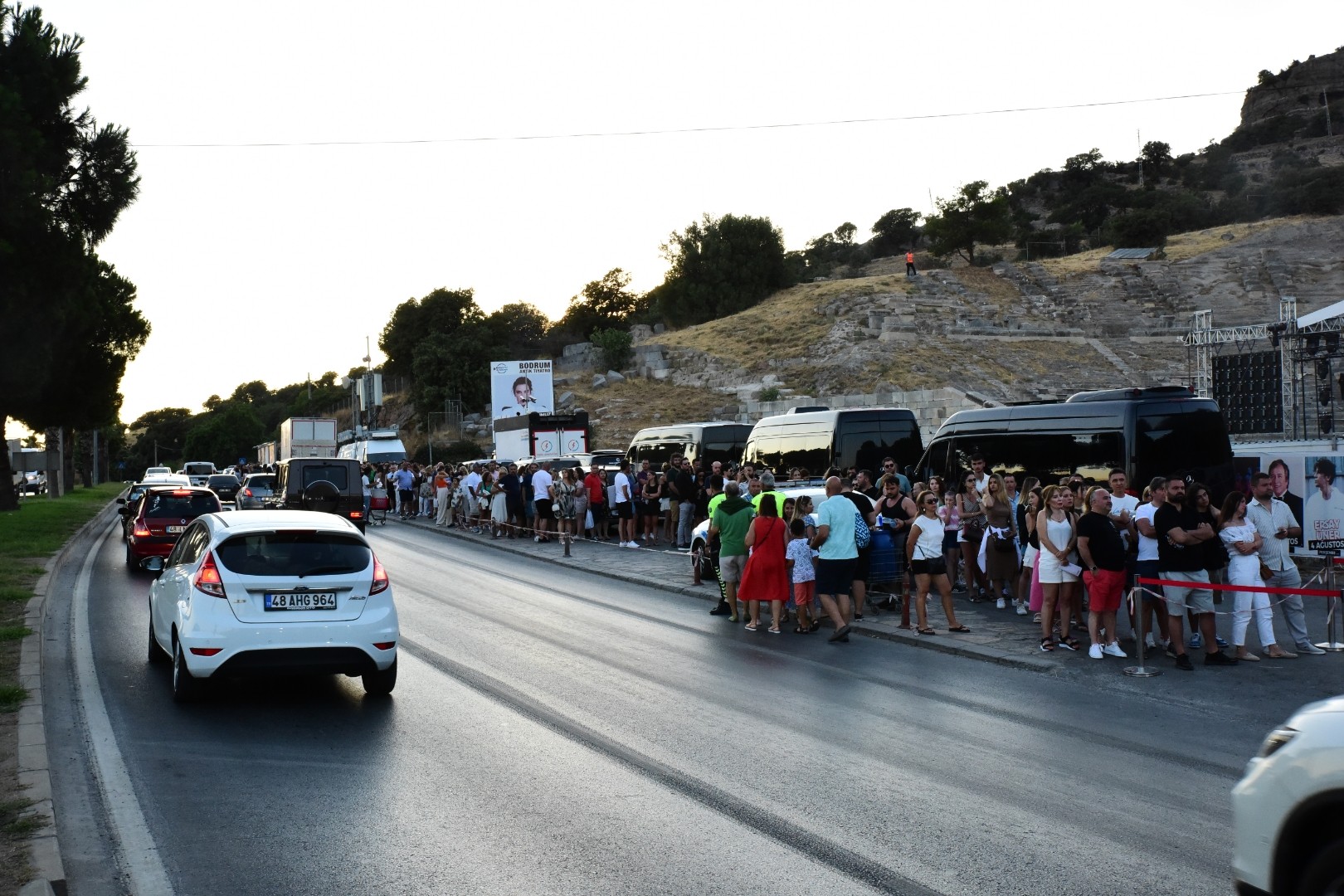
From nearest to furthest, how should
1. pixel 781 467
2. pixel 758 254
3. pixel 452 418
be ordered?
pixel 781 467 → pixel 452 418 → pixel 758 254

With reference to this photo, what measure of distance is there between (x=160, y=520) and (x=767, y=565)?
1335 cm

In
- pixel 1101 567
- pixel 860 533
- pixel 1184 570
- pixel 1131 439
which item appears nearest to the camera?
pixel 1184 570

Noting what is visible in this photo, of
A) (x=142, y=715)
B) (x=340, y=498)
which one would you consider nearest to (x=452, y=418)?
(x=340, y=498)

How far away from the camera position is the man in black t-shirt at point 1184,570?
1147 cm

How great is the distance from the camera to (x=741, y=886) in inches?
213

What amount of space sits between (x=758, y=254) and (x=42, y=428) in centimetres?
6604

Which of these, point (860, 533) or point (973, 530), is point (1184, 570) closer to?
point (860, 533)

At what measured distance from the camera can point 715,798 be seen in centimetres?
696

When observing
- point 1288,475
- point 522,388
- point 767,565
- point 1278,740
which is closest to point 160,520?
point 767,565

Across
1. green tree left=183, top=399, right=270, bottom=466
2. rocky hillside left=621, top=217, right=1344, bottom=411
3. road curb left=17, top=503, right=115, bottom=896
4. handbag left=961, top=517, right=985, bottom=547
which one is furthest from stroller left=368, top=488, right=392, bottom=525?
green tree left=183, top=399, right=270, bottom=466

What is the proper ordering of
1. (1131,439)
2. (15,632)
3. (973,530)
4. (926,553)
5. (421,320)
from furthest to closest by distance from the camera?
(421,320), (1131,439), (973,530), (926,553), (15,632)

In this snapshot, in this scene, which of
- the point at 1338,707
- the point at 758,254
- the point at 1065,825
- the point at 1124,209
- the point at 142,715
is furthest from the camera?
the point at 1124,209

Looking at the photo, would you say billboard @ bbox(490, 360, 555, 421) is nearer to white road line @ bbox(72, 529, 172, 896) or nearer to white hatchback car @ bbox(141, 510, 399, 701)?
white road line @ bbox(72, 529, 172, 896)

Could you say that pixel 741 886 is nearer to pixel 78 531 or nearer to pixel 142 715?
pixel 142 715
